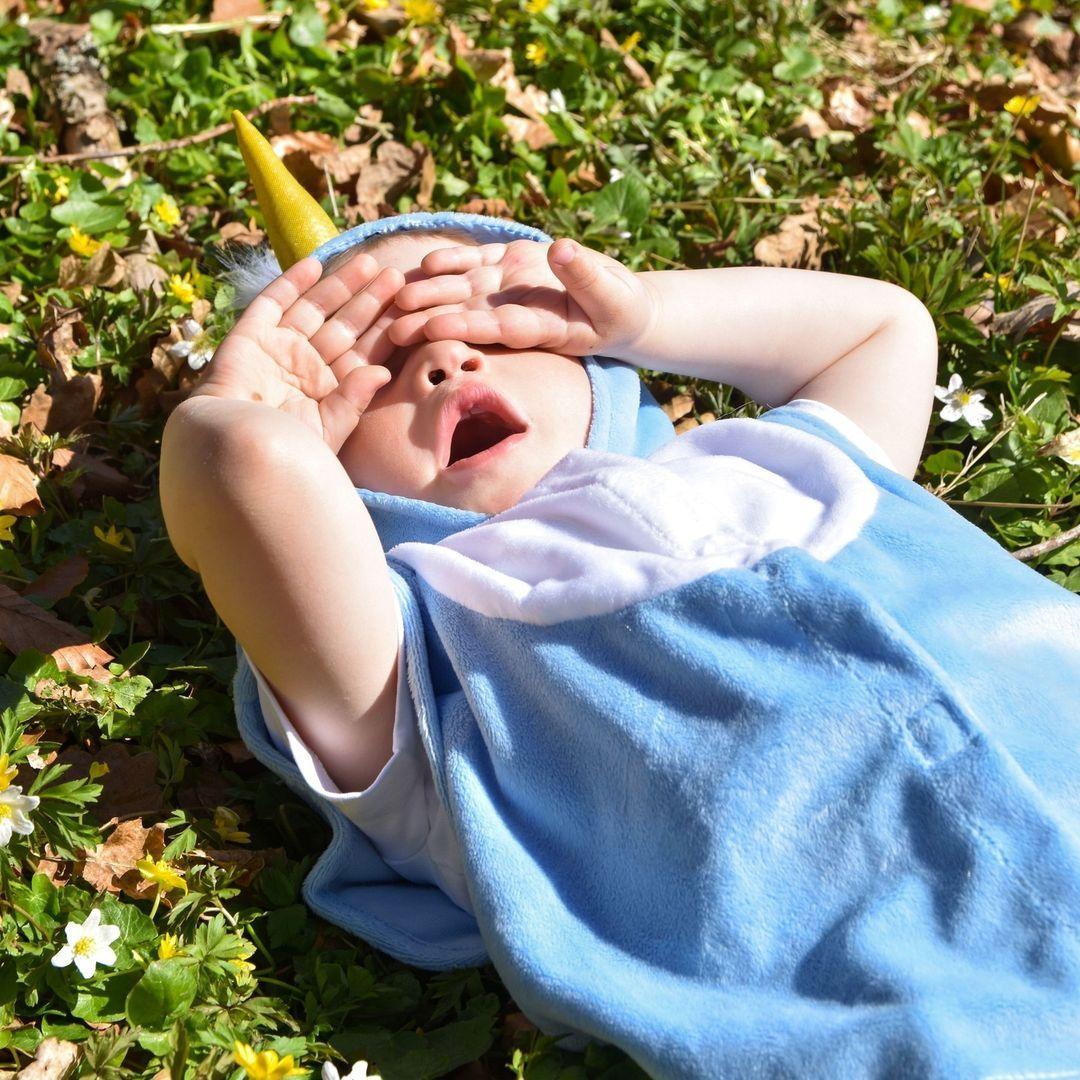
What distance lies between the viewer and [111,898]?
1.94 metres

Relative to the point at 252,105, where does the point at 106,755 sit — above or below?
below

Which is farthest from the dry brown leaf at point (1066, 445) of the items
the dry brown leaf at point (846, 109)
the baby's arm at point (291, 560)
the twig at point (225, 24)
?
the twig at point (225, 24)

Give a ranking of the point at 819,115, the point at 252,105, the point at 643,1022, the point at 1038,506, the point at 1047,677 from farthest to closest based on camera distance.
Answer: the point at 819,115 → the point at 252,105 → the point at 1038,506 → the point at 1047,677 → the point at 643,1022

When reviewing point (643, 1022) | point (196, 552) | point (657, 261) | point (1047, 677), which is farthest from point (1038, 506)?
point (196, 552)

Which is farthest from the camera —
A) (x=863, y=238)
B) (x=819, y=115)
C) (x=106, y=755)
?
(x=819, y=115)

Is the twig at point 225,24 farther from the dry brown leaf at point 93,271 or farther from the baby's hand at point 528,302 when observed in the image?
the baby's hand at point 528,302

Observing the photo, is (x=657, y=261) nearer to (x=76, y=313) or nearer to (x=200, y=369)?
(x=200, y=369)

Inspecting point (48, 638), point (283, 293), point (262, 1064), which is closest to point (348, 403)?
point (283, 293)

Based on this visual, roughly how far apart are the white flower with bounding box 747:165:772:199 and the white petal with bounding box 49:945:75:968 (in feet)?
8.17

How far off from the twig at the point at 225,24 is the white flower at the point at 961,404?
7.13ft

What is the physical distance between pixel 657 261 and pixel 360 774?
5.52ft

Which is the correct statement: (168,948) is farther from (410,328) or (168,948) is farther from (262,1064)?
(410,328)

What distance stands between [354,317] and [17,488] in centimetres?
79

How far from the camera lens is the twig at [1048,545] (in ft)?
8.61
